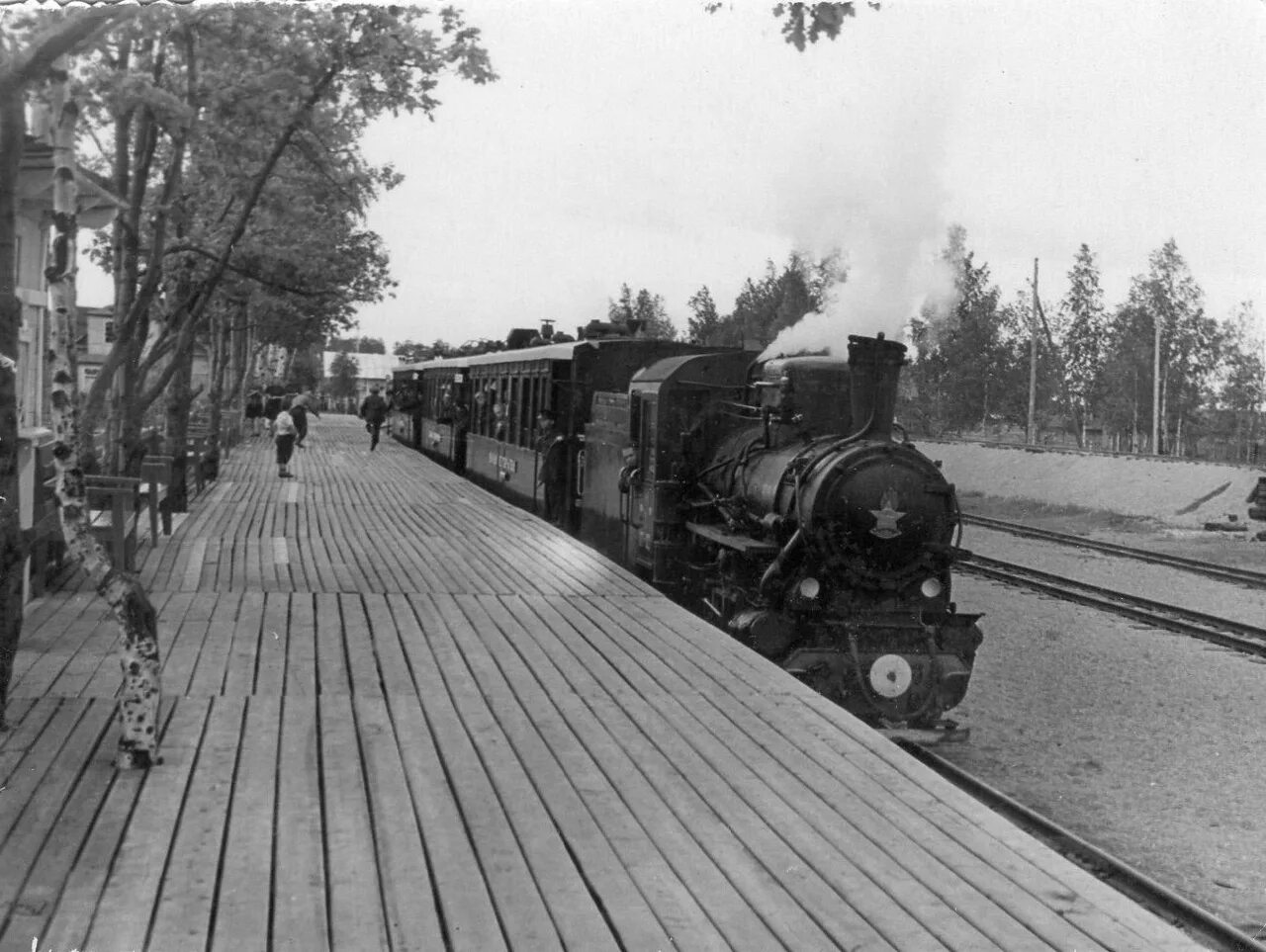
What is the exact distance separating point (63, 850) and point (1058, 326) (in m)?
45.3

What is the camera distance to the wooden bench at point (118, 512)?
30.6 feet

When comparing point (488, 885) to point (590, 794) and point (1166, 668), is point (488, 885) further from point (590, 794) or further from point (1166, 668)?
point (1166, 668)

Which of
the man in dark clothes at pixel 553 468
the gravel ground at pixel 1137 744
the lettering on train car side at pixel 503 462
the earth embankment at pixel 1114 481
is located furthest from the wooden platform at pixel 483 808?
the earth embankment at pixel 1114 481

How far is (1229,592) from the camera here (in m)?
16.2

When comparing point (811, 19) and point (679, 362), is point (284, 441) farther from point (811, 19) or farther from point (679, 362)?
point (811, 19)

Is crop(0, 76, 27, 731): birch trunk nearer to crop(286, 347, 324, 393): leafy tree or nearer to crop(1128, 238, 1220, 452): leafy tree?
crop(1128, 238, 1220, 452): leafy tree

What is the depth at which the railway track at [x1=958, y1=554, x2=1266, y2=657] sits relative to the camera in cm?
1252

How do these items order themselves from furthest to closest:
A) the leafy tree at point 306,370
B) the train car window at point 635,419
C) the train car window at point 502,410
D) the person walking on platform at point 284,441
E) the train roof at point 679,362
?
the leafy tree at point 306,370, the person walking on platform at point 284,441, the train car window at point 502,410, the train car window at point 635,419, the train roof at point 679,362

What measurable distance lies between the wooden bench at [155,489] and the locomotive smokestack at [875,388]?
240 inches

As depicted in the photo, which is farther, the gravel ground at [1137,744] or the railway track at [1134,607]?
the railway track at [1134,607]

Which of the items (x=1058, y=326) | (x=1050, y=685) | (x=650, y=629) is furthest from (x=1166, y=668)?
(x=1058, y=326)

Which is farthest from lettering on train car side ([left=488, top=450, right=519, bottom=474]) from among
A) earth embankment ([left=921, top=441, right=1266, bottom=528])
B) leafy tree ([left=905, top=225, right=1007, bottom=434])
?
leafy tree ([left=905, top=225, right=1007, bottom=434])

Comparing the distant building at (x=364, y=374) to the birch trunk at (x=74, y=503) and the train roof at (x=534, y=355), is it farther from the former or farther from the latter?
the birch trunk at (x=74, y=503)

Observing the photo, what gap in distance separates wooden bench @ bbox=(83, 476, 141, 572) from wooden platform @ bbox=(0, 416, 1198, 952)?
4.15 feet
